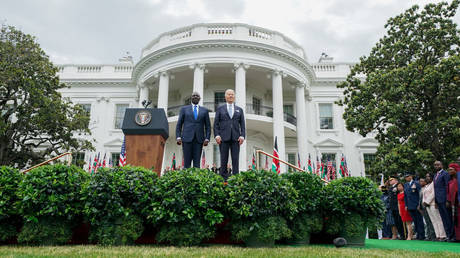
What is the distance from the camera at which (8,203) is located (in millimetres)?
4828

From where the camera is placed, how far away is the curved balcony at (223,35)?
19594 millimetres

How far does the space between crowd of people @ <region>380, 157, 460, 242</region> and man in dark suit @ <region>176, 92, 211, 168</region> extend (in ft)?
17.6

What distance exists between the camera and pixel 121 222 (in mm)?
4719

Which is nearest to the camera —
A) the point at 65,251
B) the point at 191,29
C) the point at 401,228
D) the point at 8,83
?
the point at 65,251

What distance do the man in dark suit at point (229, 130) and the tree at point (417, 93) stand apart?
26.6ft

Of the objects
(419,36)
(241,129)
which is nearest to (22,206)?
(241,129)

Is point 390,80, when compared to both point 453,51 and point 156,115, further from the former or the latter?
point 156,115

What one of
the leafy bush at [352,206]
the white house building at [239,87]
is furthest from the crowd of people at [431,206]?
the white house building at [239,87]

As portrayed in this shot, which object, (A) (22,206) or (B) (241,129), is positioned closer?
(A) (22,206)

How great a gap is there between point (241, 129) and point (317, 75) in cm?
1879

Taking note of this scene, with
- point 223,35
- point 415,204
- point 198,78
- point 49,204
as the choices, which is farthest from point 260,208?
point 223,35

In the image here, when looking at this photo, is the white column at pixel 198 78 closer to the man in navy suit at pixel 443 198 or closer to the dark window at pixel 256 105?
the dark window at pixel 256 105

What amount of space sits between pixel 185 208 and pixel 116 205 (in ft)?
3.24

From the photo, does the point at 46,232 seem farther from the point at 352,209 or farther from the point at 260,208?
the point at 352,209
